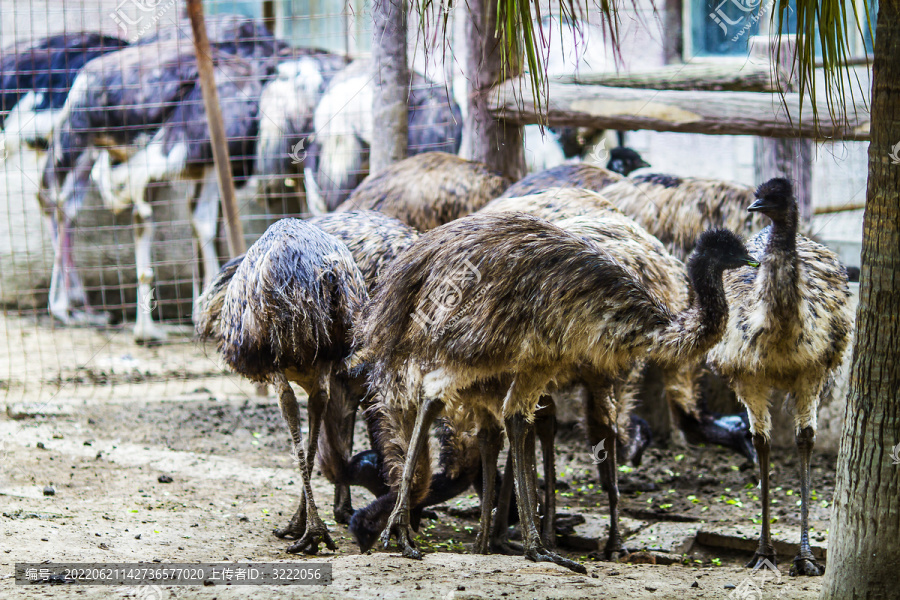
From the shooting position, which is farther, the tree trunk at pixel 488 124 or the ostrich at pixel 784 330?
the tree trunk at pixel 488 124

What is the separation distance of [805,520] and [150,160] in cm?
665

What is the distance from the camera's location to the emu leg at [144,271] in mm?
8789

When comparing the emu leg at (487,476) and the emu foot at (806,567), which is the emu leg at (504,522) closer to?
the emu leg at (487,476)

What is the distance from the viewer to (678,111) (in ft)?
21.2

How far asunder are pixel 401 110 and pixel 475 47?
748mm

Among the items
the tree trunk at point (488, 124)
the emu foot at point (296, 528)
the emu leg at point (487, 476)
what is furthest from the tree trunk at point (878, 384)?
the tree trunk at point (488, 124)

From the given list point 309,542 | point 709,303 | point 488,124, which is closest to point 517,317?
point 709,303

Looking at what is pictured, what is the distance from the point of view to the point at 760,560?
4602 mm

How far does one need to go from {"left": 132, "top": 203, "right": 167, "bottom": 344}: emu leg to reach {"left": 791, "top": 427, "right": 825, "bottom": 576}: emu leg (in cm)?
604

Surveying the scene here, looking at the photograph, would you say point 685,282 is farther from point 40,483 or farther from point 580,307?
point 40,483

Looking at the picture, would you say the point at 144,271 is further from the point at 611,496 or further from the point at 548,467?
the point at 611,496

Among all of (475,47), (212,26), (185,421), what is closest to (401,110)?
(475,47)

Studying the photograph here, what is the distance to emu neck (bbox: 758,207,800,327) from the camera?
420cm

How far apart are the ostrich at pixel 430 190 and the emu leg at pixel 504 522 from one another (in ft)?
6.78
